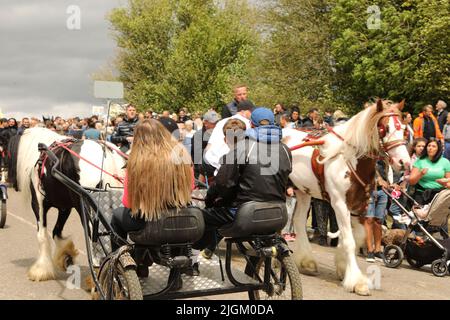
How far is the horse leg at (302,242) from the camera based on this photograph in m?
8.70

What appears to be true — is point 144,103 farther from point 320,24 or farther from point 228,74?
point 320,24

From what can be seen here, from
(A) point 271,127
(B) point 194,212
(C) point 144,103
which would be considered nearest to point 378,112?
(A) point 271,127

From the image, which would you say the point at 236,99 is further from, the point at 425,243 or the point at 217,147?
the point at 425,243

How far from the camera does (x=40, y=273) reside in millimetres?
7691

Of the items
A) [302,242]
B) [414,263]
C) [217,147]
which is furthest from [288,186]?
[414,263]

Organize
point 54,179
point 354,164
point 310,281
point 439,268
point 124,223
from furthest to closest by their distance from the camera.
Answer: point 439,268, point 310,281, point 354,164, point 54,179, point 124,223

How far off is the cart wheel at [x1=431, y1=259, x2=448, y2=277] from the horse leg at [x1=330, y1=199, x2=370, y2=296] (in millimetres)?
1493

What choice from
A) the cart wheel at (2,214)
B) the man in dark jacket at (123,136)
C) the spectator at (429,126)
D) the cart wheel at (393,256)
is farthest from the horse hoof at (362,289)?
the spectator at (429,126)

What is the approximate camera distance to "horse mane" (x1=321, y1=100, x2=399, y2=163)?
298 inches

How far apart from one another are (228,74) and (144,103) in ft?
22.2

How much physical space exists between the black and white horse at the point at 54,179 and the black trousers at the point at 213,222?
147 centimetres

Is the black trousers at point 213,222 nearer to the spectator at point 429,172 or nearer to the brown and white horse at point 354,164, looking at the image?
the brown and white horse at point 354,164

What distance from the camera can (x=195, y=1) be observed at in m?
48.3

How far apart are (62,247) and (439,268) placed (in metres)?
5.06
